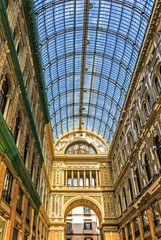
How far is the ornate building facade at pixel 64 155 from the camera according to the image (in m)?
15.1

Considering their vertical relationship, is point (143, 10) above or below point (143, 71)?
above

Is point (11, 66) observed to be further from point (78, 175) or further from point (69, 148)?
point (69, 148)

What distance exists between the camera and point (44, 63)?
107ft

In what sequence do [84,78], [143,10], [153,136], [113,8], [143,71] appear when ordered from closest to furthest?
[153,136], [143,71], [143,10], [113,8], [84,78]

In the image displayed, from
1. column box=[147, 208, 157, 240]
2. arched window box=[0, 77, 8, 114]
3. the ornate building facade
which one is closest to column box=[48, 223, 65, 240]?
the ornate building facade

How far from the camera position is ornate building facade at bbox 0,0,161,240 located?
15.1 m

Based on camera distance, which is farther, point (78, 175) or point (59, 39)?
point (78, 175)

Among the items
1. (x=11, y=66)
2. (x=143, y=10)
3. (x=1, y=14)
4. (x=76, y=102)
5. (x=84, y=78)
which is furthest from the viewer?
(x=76, y=102)

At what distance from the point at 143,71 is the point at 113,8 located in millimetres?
11140

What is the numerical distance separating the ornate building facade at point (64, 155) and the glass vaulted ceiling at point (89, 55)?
758 millimetres

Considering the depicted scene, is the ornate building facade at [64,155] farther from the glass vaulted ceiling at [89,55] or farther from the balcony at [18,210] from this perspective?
the glass vaulted ceiling at [89,55]

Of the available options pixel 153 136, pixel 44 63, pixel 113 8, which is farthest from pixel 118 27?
pixel 153 136

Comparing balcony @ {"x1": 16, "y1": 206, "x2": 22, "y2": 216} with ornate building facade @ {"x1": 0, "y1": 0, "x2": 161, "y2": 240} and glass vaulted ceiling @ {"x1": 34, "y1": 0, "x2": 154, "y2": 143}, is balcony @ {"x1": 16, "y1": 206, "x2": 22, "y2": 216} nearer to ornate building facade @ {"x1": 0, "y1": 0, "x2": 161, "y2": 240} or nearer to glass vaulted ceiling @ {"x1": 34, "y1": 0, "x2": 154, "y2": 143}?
ornate building facade @ {"x1": 0, "y1": 0, "x2": 161, "y2": 240}

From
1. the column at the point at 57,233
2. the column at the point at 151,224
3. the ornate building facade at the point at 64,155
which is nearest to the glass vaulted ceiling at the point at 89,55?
the ornate building facade at the point at 64,155
